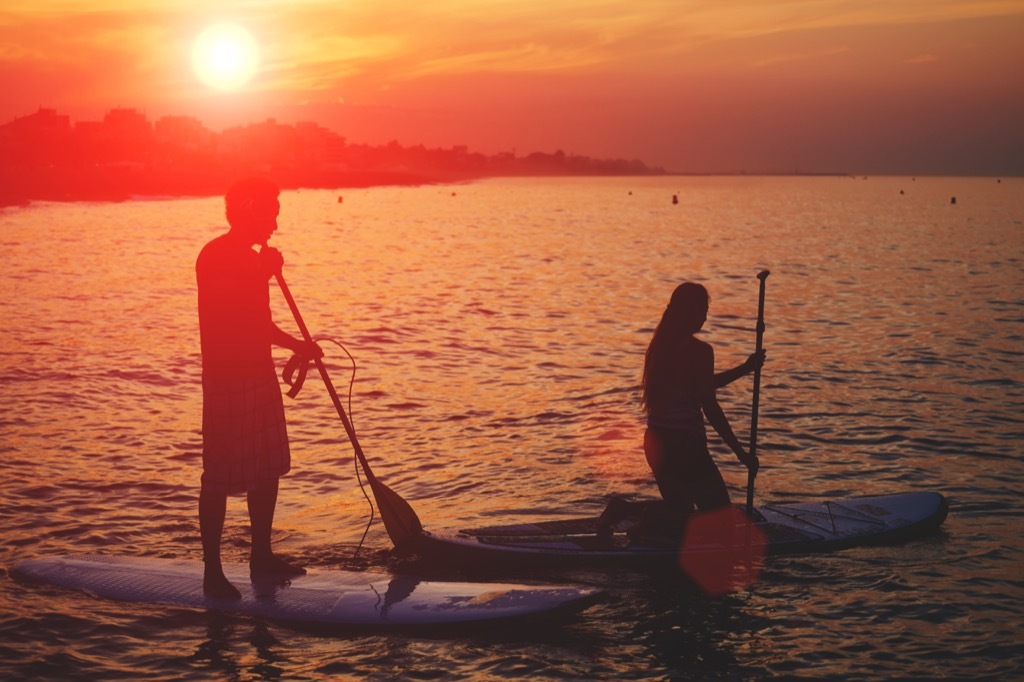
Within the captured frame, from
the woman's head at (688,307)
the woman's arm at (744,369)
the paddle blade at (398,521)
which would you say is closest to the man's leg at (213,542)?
the paddle blade at (398,521)

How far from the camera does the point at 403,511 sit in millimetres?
8938

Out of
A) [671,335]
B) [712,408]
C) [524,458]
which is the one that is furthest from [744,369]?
[524,458]

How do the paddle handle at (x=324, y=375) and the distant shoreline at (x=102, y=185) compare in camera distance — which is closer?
the paddle handle at (x=324, y=375)

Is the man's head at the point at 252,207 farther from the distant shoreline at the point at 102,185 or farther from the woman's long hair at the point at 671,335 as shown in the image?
the distant shoreline at the point at 102,185

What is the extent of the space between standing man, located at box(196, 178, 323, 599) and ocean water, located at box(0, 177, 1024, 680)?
4.28 ft

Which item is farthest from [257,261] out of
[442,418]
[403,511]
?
[442,418]

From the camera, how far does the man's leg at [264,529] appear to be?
762cm

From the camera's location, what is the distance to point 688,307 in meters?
7.96

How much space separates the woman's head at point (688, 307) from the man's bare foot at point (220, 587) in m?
3.85

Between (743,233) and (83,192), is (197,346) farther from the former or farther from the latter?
(83,192)

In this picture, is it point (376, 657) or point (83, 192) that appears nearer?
point (376, 657)

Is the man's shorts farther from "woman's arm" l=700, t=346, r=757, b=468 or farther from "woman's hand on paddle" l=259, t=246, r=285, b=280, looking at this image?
"woman's arm" l=700, t=346, r=757, b=468

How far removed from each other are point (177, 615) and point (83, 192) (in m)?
131

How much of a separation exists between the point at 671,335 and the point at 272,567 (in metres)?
3.53
